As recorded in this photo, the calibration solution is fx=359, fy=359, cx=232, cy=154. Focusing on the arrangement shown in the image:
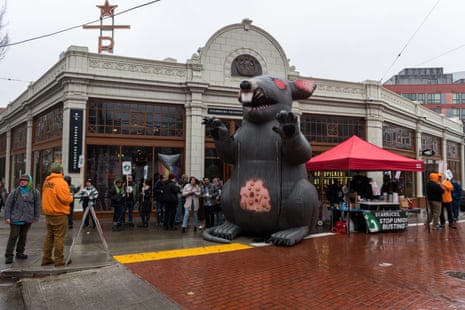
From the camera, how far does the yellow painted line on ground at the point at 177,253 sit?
645 centimetres

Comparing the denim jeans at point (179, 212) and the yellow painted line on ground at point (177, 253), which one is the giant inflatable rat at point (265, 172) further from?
the denim jeans at point (179, 212)

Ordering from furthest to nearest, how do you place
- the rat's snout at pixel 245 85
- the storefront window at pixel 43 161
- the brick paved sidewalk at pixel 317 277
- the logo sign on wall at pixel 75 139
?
the storefront window at pixel 43 161 < the logo sign on wall at pixel 75 139 < the rat's snout at pixel 245 85 < the brick paved sidewalk at pixel 317 277

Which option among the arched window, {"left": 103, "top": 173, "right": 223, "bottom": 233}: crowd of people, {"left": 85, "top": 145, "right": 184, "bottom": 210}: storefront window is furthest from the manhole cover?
the arched window

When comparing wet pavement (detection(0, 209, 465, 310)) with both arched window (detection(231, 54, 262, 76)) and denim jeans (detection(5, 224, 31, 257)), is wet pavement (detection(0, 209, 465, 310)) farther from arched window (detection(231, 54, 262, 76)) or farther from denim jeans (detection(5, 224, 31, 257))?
arched window (detection(231, 54, 262, 76))

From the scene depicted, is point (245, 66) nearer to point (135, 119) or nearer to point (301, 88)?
point (135, 119)

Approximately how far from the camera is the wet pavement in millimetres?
4336

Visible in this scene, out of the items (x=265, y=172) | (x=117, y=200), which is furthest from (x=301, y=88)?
(x=117, y=200)

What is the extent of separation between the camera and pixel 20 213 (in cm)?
632

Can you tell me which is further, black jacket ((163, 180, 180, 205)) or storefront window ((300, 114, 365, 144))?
storefront window ((300, 114, 365, 144))

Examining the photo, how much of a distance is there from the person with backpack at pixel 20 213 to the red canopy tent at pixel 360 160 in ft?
23.9

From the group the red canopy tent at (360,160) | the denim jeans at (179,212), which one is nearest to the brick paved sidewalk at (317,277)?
the red canopy tent at (360,160)

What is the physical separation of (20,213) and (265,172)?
4684 mm

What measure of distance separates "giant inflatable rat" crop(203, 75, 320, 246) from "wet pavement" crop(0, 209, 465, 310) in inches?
19.4

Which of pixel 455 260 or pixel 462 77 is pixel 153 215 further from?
pixel 462 77
